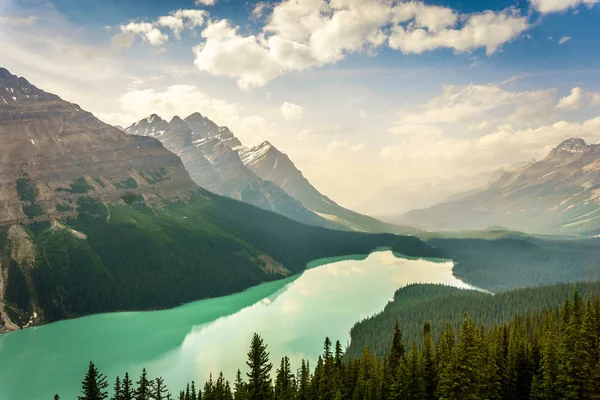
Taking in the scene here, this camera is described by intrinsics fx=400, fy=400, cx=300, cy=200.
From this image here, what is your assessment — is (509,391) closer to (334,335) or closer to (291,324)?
(334,335)

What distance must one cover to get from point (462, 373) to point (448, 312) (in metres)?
105

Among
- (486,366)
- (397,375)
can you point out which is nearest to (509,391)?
(486,366)

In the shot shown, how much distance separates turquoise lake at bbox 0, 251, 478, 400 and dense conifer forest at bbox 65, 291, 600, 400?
45.5 metres

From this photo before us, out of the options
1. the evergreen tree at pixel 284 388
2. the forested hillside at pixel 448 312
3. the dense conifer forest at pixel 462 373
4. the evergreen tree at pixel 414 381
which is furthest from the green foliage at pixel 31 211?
the evergreen tree at pixel 414 381

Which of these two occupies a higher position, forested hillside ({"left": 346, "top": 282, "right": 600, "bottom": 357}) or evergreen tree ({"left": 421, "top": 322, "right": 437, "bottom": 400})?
evergreen tree ({"left": 421, "top": 322, "right": 437, "bottom": 400})

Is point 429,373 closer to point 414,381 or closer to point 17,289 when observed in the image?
point 414,381

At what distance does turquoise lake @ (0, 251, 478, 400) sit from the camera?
102 metres

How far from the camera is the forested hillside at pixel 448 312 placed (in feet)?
389

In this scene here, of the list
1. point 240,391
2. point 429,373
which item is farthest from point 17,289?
point 429,373

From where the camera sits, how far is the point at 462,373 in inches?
1566

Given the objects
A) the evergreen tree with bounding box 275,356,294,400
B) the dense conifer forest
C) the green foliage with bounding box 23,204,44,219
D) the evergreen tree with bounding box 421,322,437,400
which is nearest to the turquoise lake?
the evergreen tree with bounding box 275,356,294,400

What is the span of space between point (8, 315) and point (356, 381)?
136 metres

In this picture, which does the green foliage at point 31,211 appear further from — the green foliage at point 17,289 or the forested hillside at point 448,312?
the forested hillside at point 448,312

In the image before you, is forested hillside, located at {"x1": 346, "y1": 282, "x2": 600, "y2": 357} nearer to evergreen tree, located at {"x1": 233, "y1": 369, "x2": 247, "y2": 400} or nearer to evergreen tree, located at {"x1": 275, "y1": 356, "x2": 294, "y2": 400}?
evergreen tree, located at {"x1": 233, "y1": 369, "x2": 247, "y2": 400}
